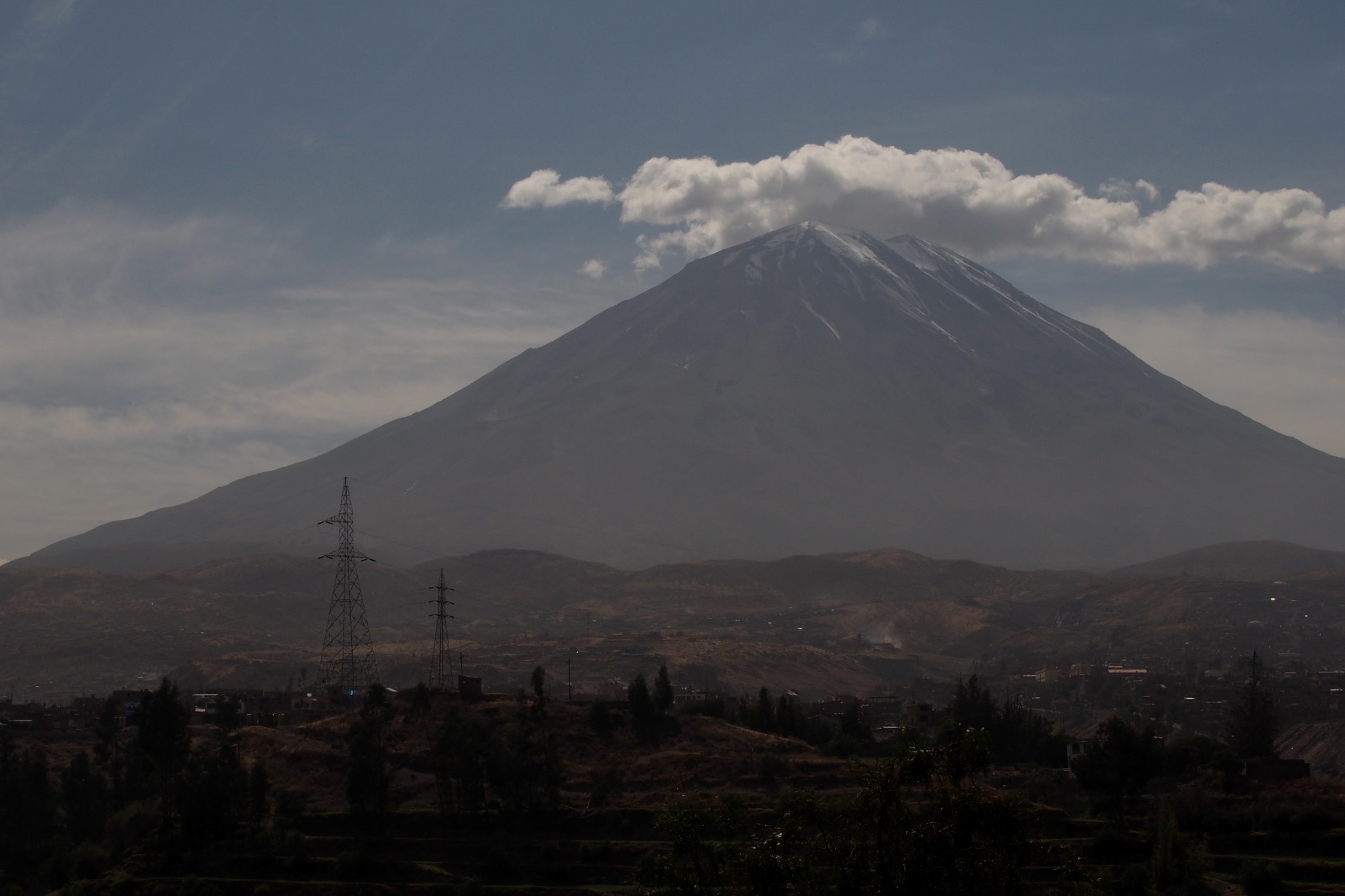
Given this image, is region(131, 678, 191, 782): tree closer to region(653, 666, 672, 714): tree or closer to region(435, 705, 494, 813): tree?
region(435, 705, 494, 813): tree

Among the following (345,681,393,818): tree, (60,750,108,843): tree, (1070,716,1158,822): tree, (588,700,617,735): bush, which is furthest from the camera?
(588,700,617,735): bush

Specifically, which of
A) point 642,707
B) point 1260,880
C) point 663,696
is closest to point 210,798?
point 642,707

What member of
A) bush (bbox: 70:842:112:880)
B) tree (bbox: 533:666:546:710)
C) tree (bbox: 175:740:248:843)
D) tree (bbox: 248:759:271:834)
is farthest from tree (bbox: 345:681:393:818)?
bush (bbox: 70:842:112:880)

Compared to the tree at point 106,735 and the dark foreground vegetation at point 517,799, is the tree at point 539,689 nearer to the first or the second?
the dark foreground vegetation at point 517,799

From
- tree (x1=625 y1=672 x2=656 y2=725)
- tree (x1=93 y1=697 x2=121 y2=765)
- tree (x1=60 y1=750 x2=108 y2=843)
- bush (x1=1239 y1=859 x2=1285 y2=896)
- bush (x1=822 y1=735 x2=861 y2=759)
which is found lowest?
bush (x1=1239 y1=859 x2=1285 y2=896)

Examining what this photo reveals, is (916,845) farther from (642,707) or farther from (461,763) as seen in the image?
(642,707)

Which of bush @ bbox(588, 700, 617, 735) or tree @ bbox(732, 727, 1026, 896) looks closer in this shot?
tree @ bbox(732, 727, 1026, 896)

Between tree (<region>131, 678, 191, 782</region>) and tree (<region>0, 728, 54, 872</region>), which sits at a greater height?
tree (<region>131, 678, 191, 782</region>)
